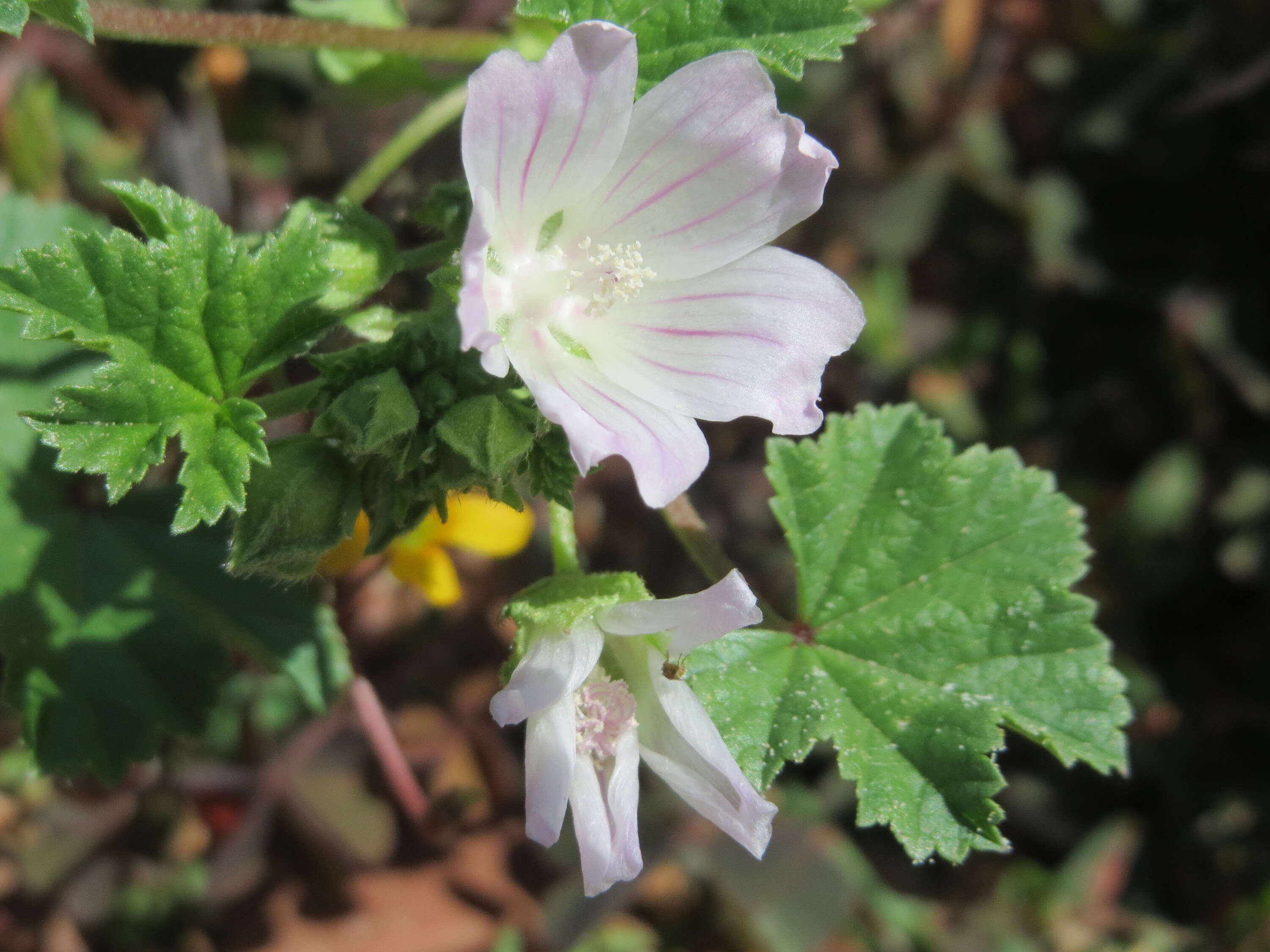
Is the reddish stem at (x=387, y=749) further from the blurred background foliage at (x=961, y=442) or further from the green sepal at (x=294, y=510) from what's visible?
the green sepal at (x=294, y=510)

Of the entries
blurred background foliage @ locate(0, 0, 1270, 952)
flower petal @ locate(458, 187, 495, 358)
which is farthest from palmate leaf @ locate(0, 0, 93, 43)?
blurred background foliage @ locate(0, 0, 1270, 952)

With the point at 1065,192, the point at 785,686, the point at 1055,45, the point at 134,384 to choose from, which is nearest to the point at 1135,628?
the point at 1065,192

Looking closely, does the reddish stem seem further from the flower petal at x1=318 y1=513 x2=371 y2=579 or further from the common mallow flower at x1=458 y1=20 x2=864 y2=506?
the common mallow flower at x1=458 y1=20 x2=864 y2=506

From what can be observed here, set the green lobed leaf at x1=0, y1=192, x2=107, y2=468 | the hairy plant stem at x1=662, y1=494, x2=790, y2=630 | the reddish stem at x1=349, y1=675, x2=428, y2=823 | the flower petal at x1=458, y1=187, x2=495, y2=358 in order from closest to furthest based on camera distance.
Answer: the flower petal at x1=458, y1=187, x2=495, y2=358, the hairy plant stem at x1=662, y1=494, x2=790, y2=630, the green lobed leaf at x1=0, y1=192, x2=107, y2=468, the reddish stem at x1=349, y1=675, x2=428, y2=823

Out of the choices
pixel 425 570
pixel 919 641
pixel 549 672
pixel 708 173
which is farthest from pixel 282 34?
pixel 919 641

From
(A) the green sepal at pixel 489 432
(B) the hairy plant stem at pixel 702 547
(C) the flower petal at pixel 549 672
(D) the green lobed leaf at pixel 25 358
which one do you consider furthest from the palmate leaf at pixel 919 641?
(D) the green lobed leaf at pixel 25 358

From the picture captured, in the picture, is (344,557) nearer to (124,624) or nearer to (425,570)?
(425,570)

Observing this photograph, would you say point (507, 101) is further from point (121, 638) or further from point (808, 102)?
point (808, 102)
